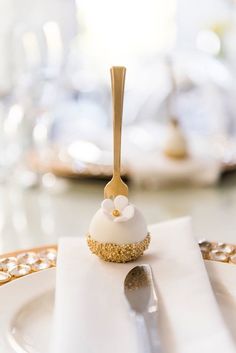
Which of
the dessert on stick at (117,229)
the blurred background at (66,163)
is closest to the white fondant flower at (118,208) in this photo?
the dessert on stick at (117,229)

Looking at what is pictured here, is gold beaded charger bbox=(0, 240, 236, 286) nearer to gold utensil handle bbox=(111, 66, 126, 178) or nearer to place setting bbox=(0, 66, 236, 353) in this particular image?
place setting bbox=(0, 66, 236, 353)

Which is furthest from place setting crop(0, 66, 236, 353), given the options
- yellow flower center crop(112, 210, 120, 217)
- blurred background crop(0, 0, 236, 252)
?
blurred background crop(0, 0, 236, 252)

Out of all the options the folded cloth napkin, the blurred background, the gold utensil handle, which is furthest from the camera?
the blurred background

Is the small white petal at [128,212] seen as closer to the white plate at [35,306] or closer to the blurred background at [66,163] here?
the white plate at [35,306]

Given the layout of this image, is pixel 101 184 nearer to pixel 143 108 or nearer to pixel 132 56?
pixel 143 108

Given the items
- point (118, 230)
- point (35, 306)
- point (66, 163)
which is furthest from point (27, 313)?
point (66, 163)

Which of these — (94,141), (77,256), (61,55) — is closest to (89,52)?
(94,141)

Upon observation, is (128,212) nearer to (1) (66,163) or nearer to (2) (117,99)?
(2) (117,99)
